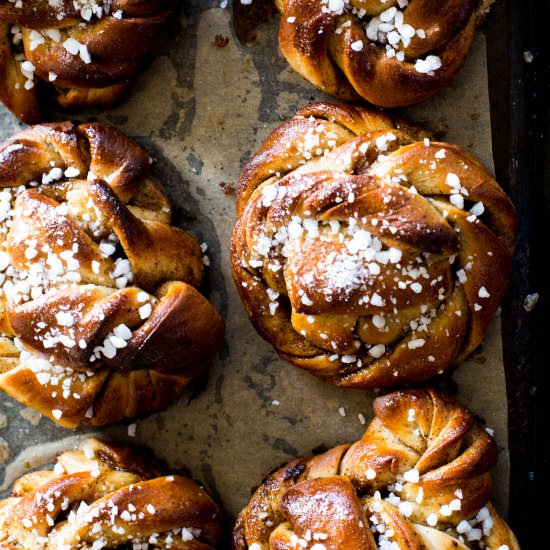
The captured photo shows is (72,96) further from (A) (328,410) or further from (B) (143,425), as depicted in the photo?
(A) (328,410)

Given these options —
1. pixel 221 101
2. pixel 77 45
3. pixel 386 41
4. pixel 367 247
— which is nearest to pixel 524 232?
pixel 367 247

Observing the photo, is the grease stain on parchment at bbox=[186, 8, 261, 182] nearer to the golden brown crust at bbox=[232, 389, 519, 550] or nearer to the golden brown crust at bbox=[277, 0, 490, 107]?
the golden brown crust at bbox=[277, 0, 490, 107]

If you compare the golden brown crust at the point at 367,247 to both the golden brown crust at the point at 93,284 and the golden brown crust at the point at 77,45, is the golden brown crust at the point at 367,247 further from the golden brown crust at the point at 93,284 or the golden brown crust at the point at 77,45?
the golden brown crust at the point at 77,45

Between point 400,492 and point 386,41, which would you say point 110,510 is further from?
point 386,41

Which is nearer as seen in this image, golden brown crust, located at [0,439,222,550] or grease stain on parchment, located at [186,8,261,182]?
golden brown crust, located at [0,439,222,550]

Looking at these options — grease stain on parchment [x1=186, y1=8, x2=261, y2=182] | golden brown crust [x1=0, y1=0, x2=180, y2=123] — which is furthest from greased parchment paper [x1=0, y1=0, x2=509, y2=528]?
golden brown crust [x1=0, y1=0, x2=180, y2=123]

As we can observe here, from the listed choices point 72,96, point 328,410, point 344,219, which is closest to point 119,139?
point 72,96
